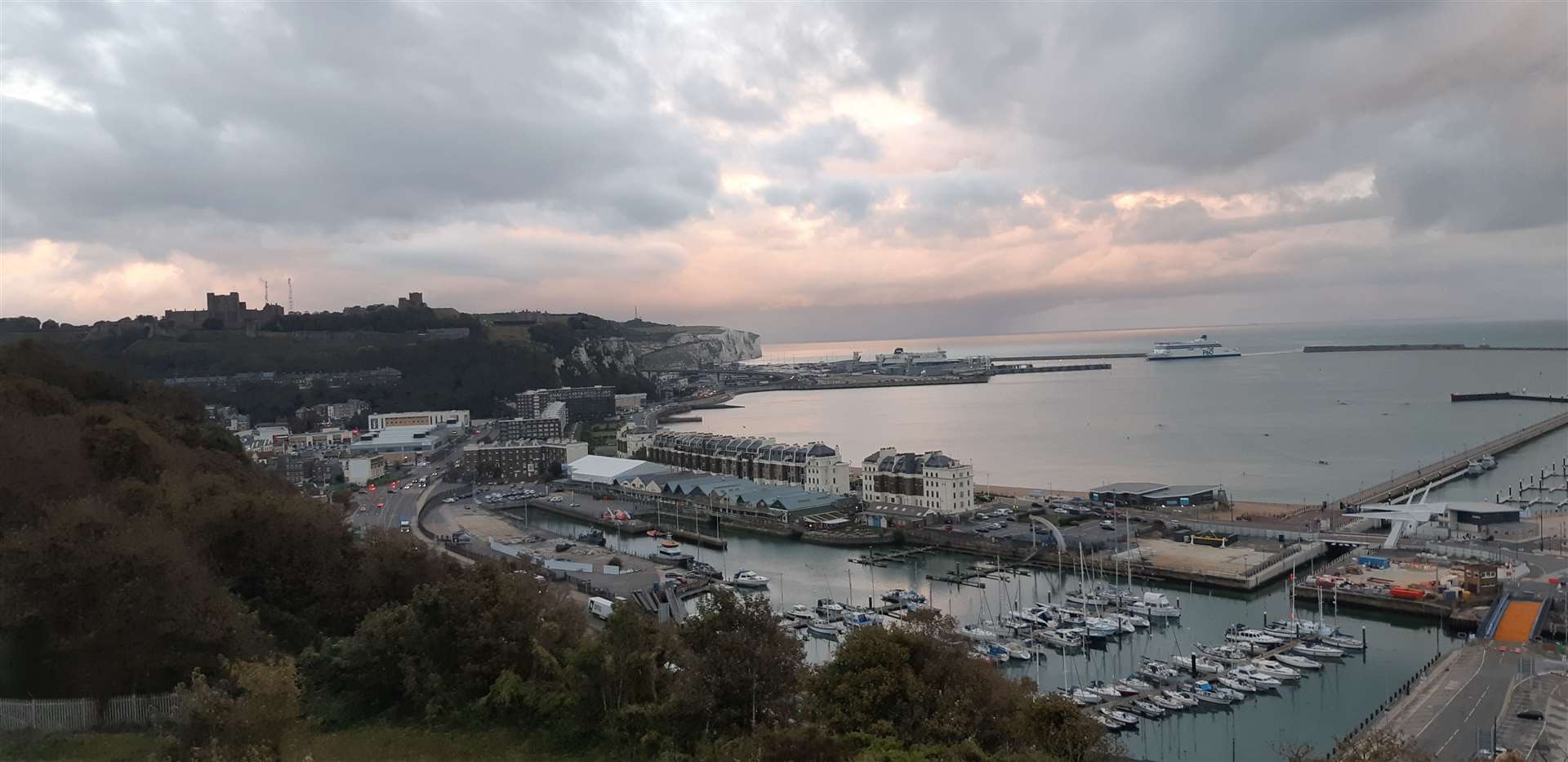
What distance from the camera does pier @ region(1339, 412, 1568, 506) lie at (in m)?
14.6

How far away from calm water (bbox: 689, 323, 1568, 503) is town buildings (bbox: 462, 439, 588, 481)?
A: 22.6 ft

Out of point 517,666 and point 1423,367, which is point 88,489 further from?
point 1423,367

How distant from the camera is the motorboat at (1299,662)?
7.44 meters

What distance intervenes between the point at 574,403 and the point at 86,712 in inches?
1131

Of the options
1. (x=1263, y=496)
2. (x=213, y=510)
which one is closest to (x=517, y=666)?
(x=213, y=510)

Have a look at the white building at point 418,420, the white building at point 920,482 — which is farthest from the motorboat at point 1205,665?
the white building at point 418,420

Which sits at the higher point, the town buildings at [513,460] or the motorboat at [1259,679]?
the town buildings at [513,460]

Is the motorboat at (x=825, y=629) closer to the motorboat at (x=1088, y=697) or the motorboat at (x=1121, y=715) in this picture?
the motorboat at (x=1088, y=697)

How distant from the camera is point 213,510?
547 cm

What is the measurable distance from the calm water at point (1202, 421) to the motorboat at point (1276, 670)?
8703mm

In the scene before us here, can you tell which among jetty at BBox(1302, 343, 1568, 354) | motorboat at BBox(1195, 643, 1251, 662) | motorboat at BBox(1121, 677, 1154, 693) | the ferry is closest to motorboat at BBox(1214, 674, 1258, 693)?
motorboat at BBox(1195, 643, 1251, 662)

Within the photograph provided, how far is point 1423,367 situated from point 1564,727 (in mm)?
48745

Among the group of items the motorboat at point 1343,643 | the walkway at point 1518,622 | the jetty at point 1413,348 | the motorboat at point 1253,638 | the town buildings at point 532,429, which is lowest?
the motorboat at point 1343,643

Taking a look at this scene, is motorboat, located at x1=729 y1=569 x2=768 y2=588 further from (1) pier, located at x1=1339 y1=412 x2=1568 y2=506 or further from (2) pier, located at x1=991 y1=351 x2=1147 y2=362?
(2) pier, located at x1=991 y1=351 x2=1147 y2=362
